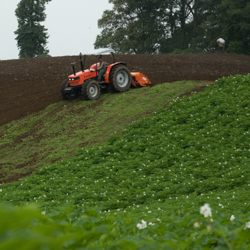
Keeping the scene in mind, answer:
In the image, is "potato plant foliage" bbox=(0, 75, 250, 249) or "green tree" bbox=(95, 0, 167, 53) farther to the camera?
"green tree" bbox=(95, 0, 167, 53)

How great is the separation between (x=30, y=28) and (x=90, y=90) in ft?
92.1

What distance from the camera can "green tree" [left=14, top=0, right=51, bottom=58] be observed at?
137 ft

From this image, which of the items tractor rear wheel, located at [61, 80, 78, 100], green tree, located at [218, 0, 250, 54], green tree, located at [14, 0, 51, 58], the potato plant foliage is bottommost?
the potato plant foliage

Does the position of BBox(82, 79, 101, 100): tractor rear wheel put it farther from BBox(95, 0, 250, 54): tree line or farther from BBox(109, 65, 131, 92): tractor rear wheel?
BBox(95, 0, 250, 54): tree line

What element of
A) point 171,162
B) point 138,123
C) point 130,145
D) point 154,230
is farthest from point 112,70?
point 154,230

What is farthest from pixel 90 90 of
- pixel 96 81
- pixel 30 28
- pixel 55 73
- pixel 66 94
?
pixel 30 28

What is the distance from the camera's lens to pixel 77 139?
545 inches

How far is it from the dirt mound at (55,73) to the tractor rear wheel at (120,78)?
177 centimetres

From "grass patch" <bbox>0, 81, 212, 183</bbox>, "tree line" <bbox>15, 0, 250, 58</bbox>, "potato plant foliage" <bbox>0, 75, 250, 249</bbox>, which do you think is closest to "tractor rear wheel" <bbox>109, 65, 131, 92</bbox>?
"grass patch" <bbox>0, 81, 212, 183</bbox>

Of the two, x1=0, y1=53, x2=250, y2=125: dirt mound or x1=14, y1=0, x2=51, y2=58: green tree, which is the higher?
x1=14, y1=0, x2=51, y2=58: green tree

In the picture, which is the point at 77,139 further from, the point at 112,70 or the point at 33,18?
the point at 33,18

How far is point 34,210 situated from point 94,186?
8563 millimetres

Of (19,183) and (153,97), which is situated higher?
(153,97)

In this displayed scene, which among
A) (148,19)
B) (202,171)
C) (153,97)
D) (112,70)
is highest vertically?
(148,19)
